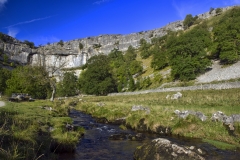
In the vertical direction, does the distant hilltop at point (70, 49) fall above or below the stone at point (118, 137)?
above

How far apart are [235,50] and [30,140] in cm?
7092

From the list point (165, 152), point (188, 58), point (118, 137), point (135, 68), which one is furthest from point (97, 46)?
point (165, 152)

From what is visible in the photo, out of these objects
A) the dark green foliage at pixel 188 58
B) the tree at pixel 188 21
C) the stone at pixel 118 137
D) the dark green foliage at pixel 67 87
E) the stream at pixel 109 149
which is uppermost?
the tree at pixel 188 21

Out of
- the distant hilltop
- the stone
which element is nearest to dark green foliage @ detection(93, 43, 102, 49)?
the distant hilltop

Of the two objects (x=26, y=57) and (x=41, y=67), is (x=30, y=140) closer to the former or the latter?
(x=41, y=67)

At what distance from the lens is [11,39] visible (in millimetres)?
163000

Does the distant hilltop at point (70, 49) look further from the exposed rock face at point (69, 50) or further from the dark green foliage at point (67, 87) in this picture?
the dark green foliage at point (67, 87)

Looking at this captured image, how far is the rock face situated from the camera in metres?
9.09

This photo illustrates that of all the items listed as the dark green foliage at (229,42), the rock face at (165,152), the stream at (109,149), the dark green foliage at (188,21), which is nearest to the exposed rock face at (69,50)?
the dark green foliage at (188,21)

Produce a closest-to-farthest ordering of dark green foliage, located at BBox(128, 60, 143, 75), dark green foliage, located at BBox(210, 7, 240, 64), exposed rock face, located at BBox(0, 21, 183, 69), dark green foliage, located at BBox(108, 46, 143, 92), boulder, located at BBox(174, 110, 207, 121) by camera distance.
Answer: boulder, located at BBox(174, 110, 207, 121) → dark green foliage, located at BBox(210, 7, 240, 64) → dark green foliage, located at BBox(108, 46, 143, 92) → dark green foliage, located at BBox(128, 60, 143, 75) → exposed rock face, located at BBox(0, 21, 183, 69)

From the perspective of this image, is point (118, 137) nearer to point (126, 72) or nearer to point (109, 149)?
point (109, 149)

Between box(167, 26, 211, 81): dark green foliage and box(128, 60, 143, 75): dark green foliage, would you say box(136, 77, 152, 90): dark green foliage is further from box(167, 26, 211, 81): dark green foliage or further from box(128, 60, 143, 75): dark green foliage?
box(128, 60, 143, 75): dark green foliage

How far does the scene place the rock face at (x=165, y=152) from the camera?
9086mm

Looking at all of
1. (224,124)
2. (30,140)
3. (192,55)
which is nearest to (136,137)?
(224,124)
